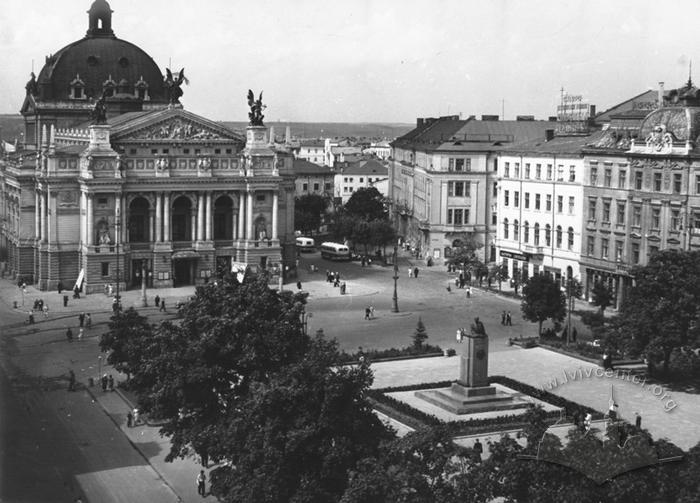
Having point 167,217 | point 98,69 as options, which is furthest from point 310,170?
point 167,217

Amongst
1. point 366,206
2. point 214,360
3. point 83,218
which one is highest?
point 366,206

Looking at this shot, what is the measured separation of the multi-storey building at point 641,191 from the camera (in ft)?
254

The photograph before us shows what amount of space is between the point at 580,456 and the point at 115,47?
10578 centimetres

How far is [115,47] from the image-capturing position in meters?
125

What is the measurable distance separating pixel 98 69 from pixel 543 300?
6924 cm

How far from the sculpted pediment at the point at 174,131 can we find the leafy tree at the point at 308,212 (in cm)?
3958

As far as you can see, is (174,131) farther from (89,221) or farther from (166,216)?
(89,221)

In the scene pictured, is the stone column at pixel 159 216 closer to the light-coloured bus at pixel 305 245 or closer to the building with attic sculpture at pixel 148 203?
the building with attic sculpture at pixel 148 203

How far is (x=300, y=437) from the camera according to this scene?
112ft

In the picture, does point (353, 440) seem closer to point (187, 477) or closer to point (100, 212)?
point (187, 477)

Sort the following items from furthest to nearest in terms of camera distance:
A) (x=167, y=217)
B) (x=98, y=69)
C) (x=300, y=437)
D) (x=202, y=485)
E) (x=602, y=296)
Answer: (x=98, y=69) → (x=167, y=217) → (x=602, y=296) → (x=202, y=485) → (x=300, y=437)

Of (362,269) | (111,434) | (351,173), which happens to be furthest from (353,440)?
(351,173)

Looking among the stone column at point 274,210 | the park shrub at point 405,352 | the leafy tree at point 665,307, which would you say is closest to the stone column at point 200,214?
the stone column at point 274,210

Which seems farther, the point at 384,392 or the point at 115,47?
the point at 115,47
